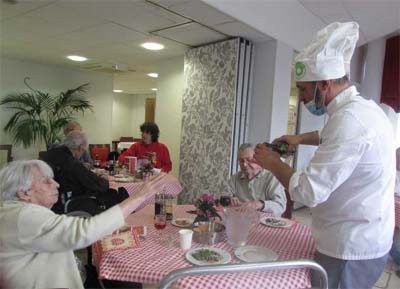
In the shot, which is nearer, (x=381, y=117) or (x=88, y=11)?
(x=381, y=117)

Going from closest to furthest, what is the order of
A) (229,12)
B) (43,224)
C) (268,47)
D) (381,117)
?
(43,224) → (381,117) → (229,12) → (268,47)

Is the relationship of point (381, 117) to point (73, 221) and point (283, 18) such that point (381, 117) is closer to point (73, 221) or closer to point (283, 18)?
point (73, 221)

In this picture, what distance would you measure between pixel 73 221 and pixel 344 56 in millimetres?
1251

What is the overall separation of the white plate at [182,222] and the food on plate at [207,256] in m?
0.34

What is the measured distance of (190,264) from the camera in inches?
48.1

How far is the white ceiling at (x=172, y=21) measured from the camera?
9.06ft

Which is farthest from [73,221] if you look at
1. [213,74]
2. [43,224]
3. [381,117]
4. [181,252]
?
[213,74]

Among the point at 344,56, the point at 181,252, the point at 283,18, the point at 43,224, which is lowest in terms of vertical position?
the point at 181,252

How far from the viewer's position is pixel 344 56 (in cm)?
129

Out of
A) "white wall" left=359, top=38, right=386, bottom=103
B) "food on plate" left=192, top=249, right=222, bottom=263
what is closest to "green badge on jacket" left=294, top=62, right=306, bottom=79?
"food on plate" left=192, top=249, right=222, bottom=263

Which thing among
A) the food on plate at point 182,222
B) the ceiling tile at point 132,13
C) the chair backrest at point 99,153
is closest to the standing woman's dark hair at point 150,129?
the ceiling tile at point 132,13

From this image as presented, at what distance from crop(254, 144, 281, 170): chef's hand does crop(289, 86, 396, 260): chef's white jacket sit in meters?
0.18

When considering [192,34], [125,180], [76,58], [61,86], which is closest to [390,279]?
[125,180]

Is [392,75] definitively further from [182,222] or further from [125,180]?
[182,222]
